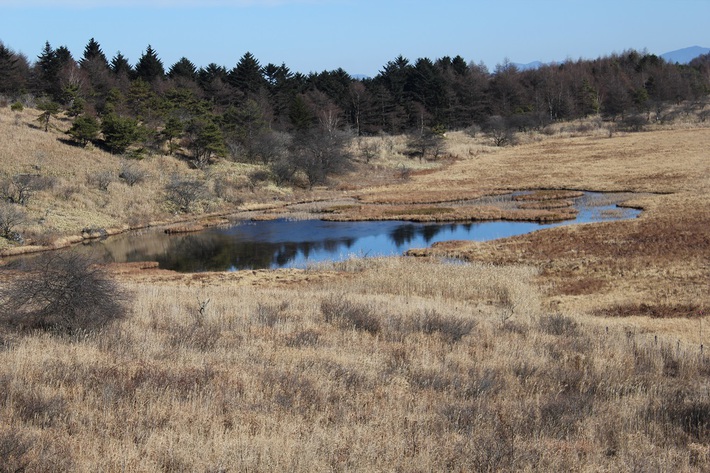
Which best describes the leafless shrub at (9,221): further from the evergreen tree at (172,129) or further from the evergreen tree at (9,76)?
the evergreen tree at (9,76)

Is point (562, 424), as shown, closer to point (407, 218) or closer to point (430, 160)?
point (407, 218)

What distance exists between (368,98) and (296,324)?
8469cm

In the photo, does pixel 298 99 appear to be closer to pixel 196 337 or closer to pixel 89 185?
pixel 89 185

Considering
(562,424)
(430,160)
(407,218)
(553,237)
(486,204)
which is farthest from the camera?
(430,160)

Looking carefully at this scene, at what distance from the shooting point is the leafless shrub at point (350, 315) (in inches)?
503

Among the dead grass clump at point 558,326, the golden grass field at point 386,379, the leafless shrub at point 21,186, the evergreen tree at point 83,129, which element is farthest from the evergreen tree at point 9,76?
the dead grass clump at point 558,326

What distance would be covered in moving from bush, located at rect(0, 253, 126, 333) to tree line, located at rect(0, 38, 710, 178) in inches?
1692

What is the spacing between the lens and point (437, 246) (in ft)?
107

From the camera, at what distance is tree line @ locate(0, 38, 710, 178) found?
59625 millimetres

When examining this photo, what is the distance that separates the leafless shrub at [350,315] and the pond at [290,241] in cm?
1450

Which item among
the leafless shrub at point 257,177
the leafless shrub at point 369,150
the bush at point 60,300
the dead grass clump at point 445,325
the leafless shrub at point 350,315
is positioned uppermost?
the leafless shrub at point 369,150

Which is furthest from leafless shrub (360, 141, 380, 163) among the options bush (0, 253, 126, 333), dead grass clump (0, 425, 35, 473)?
dead grass clump (0, 425, 35, 473)

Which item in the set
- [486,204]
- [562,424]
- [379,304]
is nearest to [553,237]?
[486,204]

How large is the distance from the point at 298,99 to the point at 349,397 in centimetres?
7059
